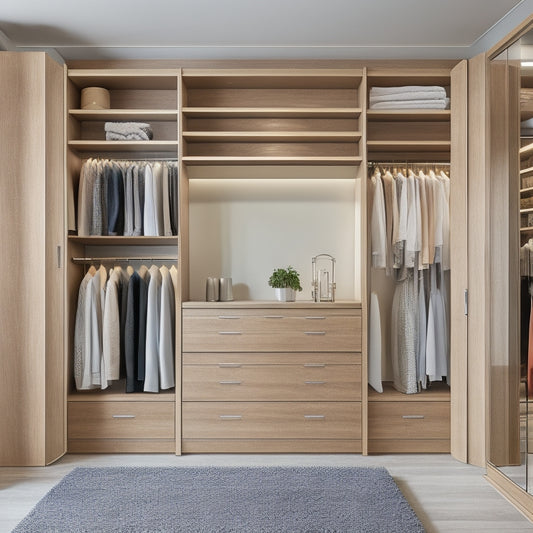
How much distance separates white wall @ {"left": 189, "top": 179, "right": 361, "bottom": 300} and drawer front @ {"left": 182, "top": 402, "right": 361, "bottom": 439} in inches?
34.8

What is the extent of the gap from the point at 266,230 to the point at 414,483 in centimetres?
207

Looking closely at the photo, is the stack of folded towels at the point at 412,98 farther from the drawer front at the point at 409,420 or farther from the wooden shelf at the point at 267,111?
the drawer front at the point at 409,420

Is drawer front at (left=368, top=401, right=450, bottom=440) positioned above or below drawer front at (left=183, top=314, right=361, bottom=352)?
below

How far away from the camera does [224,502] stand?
3141 millimetres

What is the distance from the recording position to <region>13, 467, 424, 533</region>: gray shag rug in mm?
2854

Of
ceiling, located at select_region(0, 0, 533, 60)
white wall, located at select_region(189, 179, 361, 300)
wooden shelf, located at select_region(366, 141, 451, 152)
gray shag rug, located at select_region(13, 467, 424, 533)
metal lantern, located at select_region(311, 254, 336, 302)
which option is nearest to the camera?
gray shag rug, located at select_region(13, 467, 424, 533)

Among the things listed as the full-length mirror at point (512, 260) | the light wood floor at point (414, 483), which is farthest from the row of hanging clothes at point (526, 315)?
the light wood floor at point (414, 483)

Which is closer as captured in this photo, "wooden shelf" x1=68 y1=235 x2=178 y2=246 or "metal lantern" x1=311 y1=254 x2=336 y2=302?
"wooden shelf" x1=68 y1=235 x2=178 y2=246

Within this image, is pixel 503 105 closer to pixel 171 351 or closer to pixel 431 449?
pixel 431 449

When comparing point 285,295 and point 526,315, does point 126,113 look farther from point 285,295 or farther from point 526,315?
point 526,315

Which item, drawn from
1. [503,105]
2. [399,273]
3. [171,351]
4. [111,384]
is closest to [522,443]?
[399,273]

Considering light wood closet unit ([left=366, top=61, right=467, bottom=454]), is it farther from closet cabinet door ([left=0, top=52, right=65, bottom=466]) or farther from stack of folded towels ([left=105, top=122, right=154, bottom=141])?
closet cabinet door ([left=0, top=52, right=65, bottom=466])

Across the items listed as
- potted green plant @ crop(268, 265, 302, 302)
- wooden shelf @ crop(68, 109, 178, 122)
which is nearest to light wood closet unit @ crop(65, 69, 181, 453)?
wooden shelf @ crop(68, 109, 178, 122)

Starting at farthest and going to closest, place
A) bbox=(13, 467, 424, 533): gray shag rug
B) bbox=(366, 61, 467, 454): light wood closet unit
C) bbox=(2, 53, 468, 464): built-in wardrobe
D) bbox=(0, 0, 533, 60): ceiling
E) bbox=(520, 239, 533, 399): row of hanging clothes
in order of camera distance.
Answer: bbox=(2, 53, 468, 464): built-in wardrobe, bbox=(366, 61, 467, 454): light wood closet unit, bbox=(0, 0, 533, 60): ceiling, bbox=(520, 239, 533, 399): row of hanging clothes, bbox=(13, 467, 424, 533): gray shag rug
